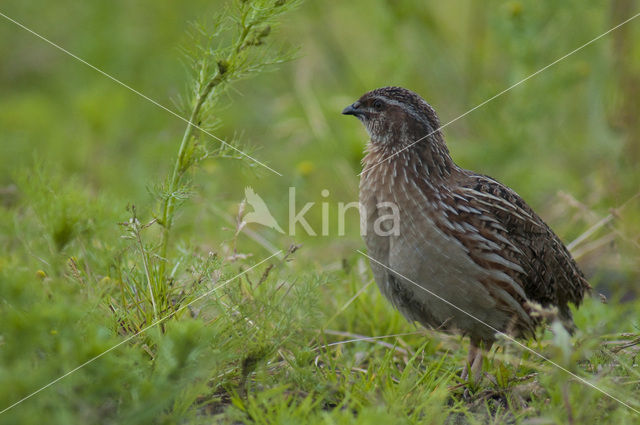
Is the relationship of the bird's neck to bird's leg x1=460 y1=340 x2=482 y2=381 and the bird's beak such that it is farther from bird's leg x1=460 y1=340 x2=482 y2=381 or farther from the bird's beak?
bird's leg x1=460 y1=340 x2=482 y2=381

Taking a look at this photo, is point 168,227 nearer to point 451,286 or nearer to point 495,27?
point 451,286

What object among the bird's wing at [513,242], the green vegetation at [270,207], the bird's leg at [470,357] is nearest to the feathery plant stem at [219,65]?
the green vegetation at [270,207]

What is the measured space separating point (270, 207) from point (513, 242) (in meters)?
2.58

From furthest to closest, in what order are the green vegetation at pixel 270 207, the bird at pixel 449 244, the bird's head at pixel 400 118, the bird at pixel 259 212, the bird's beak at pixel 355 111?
the bird at pixel 259 212, the bird's beak at pixel 355 111, the bird's head at pixel 400 118, the bird at pixel 449 244, the green vegetation at pixel 270 207

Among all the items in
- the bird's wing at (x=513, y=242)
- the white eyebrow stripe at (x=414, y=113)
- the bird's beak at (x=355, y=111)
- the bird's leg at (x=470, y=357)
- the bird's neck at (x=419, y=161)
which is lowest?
the bird's leg at (x=470, y=357)

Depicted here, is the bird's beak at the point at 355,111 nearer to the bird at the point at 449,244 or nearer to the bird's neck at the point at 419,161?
the bird at the point at 449,244

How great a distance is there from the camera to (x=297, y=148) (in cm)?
791

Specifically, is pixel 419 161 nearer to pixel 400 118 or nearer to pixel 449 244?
pixel 400 118

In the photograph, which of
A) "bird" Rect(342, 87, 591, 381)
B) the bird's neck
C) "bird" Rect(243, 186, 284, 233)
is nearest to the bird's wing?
"bird" Rect(342, 87, 591, 381)

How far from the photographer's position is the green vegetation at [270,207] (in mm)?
3193

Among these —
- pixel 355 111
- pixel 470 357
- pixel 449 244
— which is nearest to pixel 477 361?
pixel 470 357

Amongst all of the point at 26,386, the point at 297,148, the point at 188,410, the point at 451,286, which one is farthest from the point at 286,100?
the point at 26,386

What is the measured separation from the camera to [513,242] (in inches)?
171

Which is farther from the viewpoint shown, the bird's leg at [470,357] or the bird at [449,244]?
the bird's leg at [470,357]
